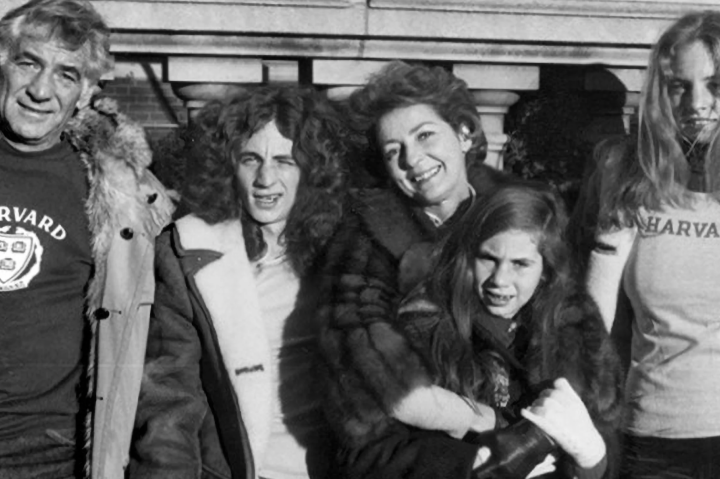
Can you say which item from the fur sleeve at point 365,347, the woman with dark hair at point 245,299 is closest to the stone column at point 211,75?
the woman with dark hair at point 245,299

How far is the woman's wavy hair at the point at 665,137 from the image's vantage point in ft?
11.9

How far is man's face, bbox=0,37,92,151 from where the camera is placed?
355 cm

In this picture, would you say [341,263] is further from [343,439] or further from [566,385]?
[566,385]

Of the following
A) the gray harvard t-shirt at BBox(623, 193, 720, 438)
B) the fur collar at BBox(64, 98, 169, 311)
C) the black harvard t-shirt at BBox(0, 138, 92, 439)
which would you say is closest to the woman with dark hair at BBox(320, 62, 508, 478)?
the gray harvard t-shirt at BBox(623, 193, 720, 438)

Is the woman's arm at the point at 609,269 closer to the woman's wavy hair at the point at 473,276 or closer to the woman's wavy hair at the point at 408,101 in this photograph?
the woman's wavy hair at the point at 473,276

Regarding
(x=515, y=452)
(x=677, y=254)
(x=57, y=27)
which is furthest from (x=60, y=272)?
(x=677, y=254)

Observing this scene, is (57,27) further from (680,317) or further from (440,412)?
(680,317)

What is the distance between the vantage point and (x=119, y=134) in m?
3.73

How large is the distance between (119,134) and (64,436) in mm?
897

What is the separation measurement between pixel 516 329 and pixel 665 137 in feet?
2.32

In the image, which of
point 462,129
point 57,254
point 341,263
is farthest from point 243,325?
point 462,129

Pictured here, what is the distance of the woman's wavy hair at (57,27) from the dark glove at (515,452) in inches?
62.0

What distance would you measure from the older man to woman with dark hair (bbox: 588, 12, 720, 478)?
144cm

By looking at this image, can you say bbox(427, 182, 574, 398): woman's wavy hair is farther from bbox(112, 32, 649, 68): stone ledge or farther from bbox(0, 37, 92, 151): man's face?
bbox(0, 37, 92, 151): man's face
